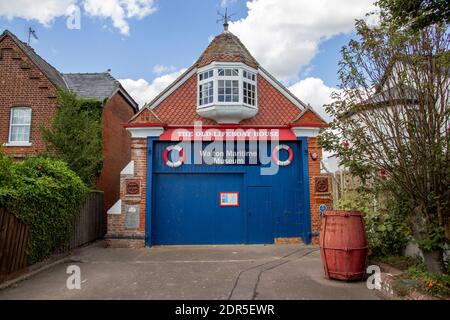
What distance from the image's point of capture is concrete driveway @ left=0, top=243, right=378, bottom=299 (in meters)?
5.86

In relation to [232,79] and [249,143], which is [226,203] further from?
[232,79]

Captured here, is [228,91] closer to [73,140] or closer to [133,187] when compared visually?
[133,187]

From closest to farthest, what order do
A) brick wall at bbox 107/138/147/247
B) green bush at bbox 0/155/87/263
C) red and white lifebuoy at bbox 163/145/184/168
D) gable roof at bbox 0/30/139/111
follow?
1. green bush at bbox 0/155/87/263
2. brick wall at bbox 107/138/147/247
3. red and white lifebuoy at bbox 163/145/184/168
4. gable roof at bbox 0/30/139/111

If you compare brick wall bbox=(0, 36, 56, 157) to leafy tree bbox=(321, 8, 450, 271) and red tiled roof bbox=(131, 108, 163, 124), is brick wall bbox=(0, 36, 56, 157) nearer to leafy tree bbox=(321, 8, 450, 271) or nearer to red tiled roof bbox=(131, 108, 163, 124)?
red tiled roof bbox=(131, 108, 163, 124)

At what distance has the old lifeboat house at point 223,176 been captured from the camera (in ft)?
38.3

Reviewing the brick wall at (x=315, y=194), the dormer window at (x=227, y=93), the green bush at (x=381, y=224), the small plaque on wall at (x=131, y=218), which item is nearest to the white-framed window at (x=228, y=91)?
the dormer window at (x=227, y=93)

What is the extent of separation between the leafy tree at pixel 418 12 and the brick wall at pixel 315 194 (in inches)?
244

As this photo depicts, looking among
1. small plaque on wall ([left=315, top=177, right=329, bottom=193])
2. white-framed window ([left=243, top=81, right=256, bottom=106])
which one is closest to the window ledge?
white-framed window ([left=243, top=81, right=256, bottom=106])

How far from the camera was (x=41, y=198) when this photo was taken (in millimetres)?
8016

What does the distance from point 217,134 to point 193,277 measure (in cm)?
586

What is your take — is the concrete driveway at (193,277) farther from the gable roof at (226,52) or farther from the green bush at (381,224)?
the gable roof at (226,52)

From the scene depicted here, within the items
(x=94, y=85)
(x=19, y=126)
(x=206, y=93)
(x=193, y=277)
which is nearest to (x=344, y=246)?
(x=193, y=277)

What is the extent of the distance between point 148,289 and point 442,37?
6.83m

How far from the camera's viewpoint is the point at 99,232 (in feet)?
43.2
